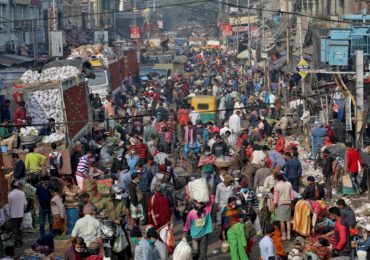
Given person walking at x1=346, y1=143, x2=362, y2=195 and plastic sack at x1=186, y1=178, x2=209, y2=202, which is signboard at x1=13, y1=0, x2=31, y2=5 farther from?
plastic sack at x1=186, y1=178, x2=209, y2=202

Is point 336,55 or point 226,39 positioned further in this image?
point 226,39

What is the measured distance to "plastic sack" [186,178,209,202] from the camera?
16109mm

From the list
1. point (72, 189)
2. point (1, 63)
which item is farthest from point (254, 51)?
point (72, 189)

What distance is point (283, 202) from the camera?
17141 millimetres

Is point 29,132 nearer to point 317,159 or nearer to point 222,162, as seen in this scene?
point 222,162

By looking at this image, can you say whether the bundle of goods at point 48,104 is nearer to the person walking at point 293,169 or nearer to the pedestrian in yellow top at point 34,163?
the pedestrian in yellow top at point 34,163

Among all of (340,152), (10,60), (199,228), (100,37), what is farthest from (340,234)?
(100,37)

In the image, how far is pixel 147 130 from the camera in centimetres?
2622

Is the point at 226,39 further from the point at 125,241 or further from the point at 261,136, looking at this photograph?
the point at 125,241

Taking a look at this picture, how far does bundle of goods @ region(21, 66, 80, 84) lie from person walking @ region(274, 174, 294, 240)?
38.6ft

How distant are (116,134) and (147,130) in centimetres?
368

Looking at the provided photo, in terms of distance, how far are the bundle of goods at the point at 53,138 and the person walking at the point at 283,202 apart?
820 cm

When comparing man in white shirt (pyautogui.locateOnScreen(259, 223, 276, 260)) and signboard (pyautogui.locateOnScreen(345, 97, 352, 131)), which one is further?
signboard (pyautogui.locateOnScreen(345, 97, 352, 131))

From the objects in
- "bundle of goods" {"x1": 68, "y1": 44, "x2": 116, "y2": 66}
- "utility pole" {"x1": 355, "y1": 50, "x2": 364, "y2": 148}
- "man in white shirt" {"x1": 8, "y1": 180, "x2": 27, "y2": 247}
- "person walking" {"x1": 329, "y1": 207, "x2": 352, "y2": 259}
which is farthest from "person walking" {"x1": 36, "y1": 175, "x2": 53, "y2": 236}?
"bundle of goods" {"x1": 68, "y1": 44, "x2": 116, "y2": 66}
